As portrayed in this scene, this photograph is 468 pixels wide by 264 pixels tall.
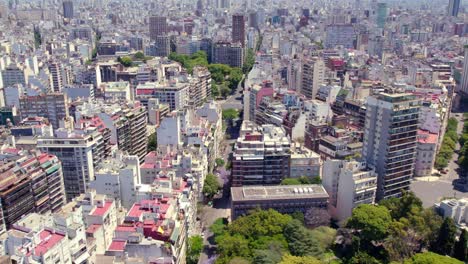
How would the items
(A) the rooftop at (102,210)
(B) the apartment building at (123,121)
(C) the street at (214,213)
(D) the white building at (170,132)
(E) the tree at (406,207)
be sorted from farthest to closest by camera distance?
1. (D) the white building at (170,132)
2. (B) the apartment building at (123,121)
3. (E) the tree at (406,207)
4. (C) the street at (214,213)
5. (A) the rooftop at (102,210)

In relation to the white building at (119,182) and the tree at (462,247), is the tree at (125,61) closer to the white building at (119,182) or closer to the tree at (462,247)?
the white building at (119,182)

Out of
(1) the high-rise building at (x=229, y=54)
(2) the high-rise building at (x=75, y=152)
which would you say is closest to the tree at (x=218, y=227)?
(2) the high-rise building at (x=75, y=152)

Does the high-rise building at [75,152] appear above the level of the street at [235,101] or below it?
above

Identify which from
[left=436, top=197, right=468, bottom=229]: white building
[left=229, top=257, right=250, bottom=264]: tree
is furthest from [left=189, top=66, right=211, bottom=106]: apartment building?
[left=436, top=197, right=468, bottom=229]: white building

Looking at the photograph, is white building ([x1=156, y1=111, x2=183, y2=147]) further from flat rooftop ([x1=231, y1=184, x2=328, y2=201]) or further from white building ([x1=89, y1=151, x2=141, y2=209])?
flat rooftop ([x1=231, y1=184, x2=328, y2=201])

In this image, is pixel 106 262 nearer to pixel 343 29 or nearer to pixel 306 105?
pixel 306 105
